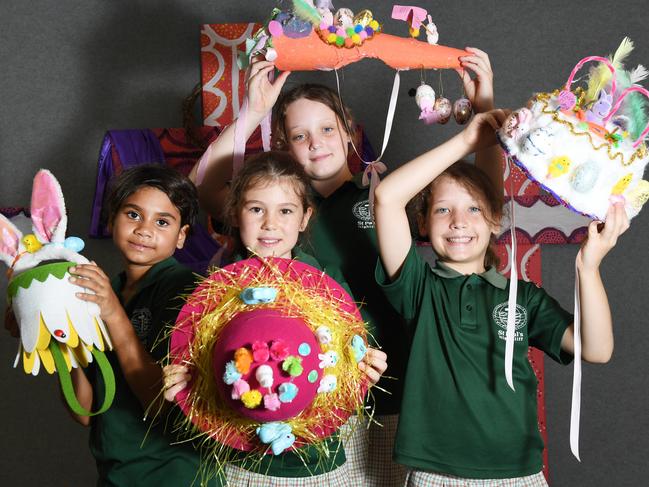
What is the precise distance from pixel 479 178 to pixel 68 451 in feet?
6.09

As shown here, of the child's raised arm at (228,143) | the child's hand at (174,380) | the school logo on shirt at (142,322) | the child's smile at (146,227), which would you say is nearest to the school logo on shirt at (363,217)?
the child's raised arm at (228,143)

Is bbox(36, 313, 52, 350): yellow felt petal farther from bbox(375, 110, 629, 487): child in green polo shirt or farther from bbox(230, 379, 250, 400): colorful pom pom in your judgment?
bbox(375, 110, 629, 487): child in green polo shirt

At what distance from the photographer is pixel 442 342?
1516 mm

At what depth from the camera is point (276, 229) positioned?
4.88 feet

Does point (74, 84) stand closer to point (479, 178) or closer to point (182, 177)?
point (182, 177)

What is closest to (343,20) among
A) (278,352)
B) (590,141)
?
(590,141)

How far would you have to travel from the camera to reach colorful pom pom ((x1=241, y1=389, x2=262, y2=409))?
108 centimetres

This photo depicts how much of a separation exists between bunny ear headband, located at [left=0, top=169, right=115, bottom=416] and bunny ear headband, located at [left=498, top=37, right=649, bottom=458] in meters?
0.84

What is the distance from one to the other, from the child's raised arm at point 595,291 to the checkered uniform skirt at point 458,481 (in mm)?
281

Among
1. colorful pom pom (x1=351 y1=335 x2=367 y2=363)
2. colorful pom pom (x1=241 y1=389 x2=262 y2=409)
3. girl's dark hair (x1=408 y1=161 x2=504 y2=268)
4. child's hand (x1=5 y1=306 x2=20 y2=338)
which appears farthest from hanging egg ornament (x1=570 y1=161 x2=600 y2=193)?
child's hand (x1=5 y1=306 x2=20 y2=338)

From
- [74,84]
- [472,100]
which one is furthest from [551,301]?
[74,84]

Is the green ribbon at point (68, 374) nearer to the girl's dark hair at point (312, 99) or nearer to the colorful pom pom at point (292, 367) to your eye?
the colorful pom pom at point (292, 367)

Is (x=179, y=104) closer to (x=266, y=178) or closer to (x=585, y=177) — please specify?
(x=266, y=178)

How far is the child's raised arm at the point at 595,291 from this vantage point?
4.54 ft
